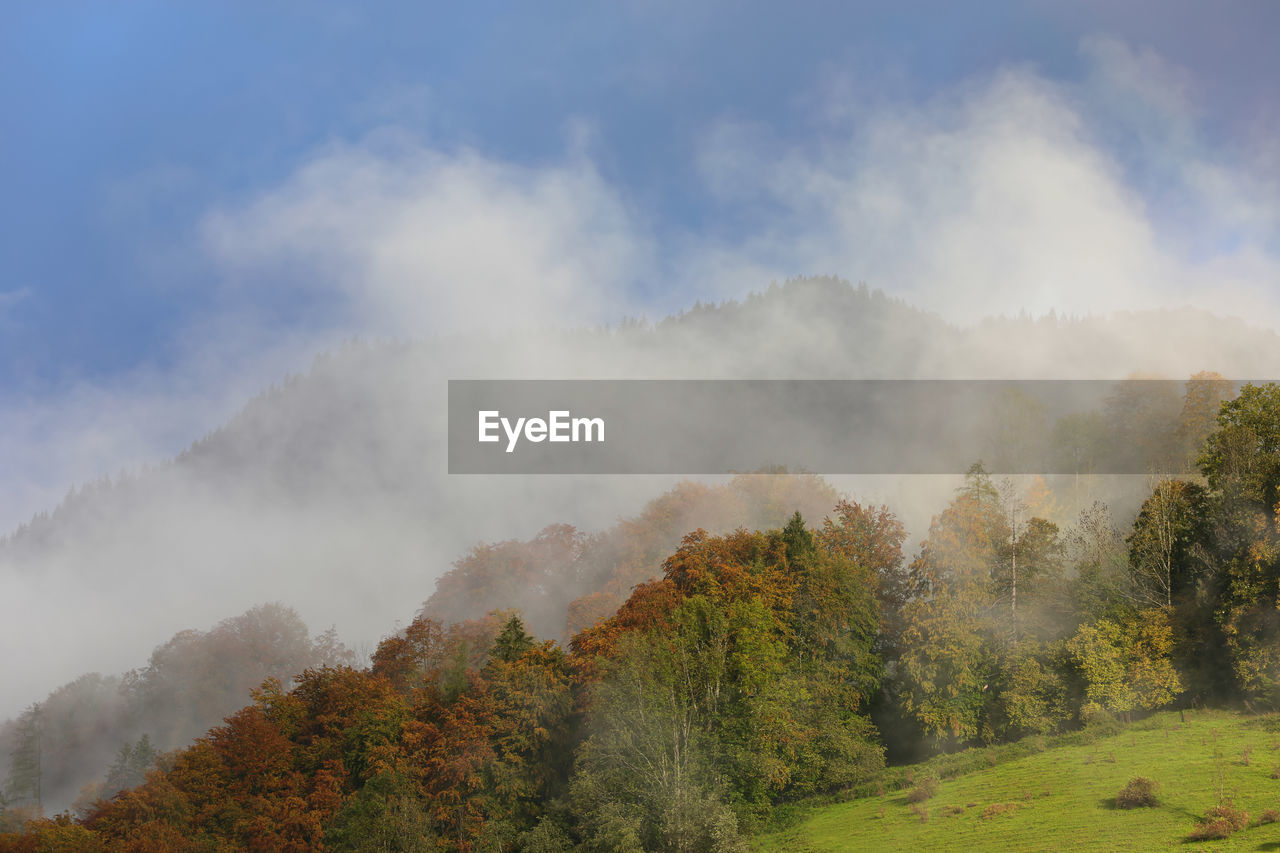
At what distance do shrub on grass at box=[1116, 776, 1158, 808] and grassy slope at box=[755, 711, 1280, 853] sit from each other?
437 mm

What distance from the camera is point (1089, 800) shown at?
4394 cm

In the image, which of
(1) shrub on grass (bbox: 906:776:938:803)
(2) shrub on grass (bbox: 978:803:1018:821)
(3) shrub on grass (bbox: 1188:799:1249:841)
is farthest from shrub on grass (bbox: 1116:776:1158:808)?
(1) shrub on grass (bbox: 906:776:938:803)

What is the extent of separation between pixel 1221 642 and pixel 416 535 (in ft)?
477

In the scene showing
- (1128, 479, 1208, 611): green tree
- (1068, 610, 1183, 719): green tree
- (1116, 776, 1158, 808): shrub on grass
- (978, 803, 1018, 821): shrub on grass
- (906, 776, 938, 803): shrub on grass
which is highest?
(1128, 479, 1208, 611): green tree

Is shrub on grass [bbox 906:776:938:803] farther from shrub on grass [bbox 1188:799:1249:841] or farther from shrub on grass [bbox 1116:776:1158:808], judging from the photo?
shrub on grass [bbox 1188:799:1249:841]

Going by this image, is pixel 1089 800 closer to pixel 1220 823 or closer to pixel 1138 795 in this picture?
pixel 1138 795

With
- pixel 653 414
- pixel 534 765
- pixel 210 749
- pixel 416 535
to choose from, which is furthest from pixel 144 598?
pixel 534 765

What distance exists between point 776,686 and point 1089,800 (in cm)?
1836

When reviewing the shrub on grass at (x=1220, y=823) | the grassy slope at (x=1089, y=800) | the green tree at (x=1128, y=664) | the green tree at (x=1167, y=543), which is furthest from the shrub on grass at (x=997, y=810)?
the green tree at (x=1167, y=543)

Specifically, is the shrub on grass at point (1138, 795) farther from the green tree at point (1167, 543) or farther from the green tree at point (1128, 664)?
the green tree at point (1167, 543)

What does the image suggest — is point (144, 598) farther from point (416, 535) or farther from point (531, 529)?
point (531, 529)

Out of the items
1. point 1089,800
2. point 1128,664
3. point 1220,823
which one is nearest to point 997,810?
point 1089,800

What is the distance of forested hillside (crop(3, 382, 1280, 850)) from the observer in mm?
51219

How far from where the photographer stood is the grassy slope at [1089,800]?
3975cm
